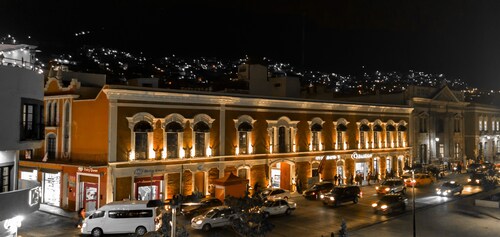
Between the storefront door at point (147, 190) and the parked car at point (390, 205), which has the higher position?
the storefront door at point (147, 190)

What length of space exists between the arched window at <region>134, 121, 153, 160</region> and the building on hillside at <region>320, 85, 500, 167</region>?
3780 cm

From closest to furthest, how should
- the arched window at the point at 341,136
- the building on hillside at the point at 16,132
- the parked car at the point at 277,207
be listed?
the building on hillside at the point at 16,132, the parked car at the point at 277,207, the arched window at the point at 341,136

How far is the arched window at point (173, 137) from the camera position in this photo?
35.7m

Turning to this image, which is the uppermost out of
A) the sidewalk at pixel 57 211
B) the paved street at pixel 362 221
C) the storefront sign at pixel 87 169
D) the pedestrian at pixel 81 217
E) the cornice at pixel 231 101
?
the cornice at pixel 231 101

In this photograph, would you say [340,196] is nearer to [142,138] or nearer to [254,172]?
[254,172]

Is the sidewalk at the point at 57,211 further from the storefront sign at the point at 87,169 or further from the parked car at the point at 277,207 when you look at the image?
the parked car at the point at 277,207

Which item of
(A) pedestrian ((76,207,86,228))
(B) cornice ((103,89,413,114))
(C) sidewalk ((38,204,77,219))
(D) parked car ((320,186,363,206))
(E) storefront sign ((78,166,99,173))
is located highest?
(B) cornice ((103,89,413,114))

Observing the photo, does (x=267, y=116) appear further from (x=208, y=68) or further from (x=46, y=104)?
(x=208, y=68)

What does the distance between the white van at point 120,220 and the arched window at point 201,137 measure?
1134cm

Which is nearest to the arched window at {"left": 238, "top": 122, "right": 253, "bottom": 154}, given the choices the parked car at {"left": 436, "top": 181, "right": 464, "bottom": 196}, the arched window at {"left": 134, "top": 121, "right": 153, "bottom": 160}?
the arched window at {"left": 134, "top": 121, "right": 153, "bottom": 160}

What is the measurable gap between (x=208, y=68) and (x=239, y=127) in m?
121

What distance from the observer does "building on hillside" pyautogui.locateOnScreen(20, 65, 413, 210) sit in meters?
33.0

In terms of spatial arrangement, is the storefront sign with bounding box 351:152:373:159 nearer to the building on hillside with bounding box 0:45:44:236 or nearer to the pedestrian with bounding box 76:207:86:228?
the pedestrian with bounding box 76:207:86:228

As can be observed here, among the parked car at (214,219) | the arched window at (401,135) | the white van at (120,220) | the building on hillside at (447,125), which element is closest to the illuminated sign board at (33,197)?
the white van at (120,220)
